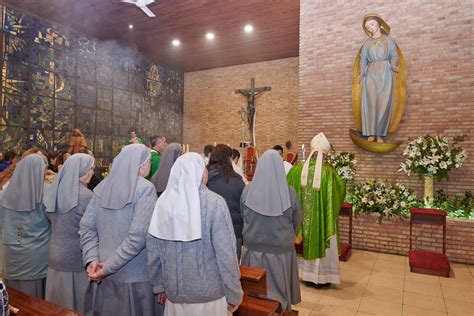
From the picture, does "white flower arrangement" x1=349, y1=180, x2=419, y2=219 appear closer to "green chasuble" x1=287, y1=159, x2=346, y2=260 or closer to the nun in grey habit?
"green chasuble" x1=287, y1=159, x2=346, y2=260

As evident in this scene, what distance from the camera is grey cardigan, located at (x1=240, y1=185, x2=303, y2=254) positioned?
9.91ft

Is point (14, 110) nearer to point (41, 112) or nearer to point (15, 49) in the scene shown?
point (41, 112)

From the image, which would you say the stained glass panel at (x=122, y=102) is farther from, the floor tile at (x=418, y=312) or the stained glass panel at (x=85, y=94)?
the floor tile at (x=418, y=312)

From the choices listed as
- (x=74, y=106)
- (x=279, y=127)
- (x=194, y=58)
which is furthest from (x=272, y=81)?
(x=74, y=106)

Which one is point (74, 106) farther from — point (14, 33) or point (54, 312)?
point (54, 312)

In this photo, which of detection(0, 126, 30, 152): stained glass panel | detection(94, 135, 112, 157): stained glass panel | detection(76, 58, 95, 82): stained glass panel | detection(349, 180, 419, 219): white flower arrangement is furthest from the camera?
detection(94, 135, 112, 157): stained glass panel

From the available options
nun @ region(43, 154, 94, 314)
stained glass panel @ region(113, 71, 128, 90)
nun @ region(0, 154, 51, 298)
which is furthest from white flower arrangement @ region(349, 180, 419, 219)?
stained glass panel @ region(113, 71, 128, 90)

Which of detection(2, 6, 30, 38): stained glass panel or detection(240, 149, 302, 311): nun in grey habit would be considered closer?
detection(240, 149, 302, 311): nun in grey habit

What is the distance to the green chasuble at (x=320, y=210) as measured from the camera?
425cm

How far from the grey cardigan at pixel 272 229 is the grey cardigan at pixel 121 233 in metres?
1.13

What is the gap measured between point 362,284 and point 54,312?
3863 mm

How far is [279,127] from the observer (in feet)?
42.8

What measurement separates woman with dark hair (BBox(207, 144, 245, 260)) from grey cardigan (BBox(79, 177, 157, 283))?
1275mm

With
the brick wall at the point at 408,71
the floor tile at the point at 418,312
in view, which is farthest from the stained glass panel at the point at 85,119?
the floor tile at the point at 418,312
